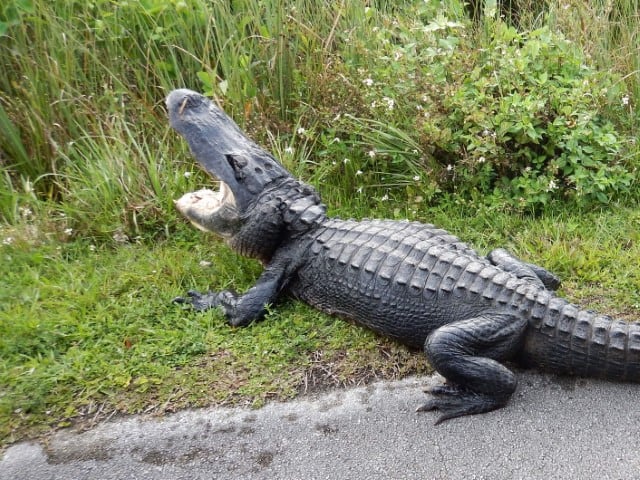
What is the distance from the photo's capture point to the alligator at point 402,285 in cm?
261

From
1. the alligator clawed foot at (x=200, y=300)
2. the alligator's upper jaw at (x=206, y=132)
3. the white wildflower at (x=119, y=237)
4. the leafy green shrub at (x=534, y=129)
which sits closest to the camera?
the alligator clawed foot at (x=200, y=300)

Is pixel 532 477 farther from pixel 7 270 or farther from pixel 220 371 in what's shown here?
pixel 7 270

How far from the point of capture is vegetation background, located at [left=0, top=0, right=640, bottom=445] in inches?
119

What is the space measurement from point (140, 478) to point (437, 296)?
153cm

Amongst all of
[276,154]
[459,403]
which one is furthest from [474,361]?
[276,154]

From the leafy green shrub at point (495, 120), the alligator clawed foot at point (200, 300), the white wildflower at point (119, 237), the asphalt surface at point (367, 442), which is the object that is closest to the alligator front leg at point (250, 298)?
the alligator clawed foot at point (200, 300)

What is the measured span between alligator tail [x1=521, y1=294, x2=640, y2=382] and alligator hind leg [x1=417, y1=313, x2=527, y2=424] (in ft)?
0.31

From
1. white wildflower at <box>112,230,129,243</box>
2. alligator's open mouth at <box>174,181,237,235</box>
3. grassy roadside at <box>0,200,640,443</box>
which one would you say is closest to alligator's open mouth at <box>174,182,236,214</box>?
alligator's open mouth at <box>174,181,237,235</box>

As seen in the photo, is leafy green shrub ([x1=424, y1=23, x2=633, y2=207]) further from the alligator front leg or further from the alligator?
the alligator front leg

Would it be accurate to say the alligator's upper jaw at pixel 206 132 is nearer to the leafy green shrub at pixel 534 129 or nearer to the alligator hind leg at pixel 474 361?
the leafy green shrub at pixel 534 129

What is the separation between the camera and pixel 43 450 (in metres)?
2.57

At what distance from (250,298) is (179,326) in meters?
0.42

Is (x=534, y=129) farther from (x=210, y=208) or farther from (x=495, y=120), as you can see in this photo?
(x=210, y=208)

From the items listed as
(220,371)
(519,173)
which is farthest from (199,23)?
(220,371)
